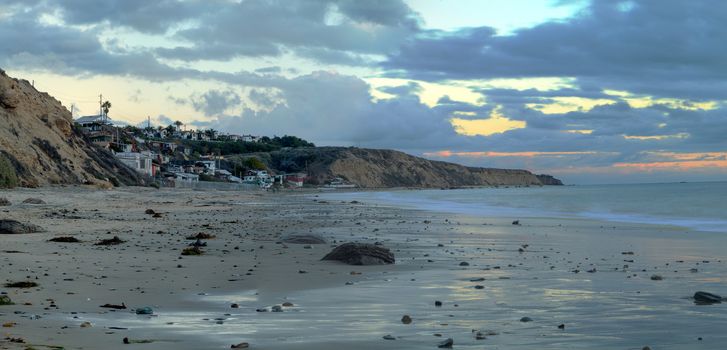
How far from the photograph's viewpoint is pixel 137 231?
19.4 meters

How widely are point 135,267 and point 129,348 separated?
19.4ft

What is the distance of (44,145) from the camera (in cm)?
6512

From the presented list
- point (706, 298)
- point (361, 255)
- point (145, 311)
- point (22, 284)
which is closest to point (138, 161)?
point (361, 255)

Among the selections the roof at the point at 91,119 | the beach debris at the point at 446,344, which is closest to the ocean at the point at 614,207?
the beach debris at the point at 446,344

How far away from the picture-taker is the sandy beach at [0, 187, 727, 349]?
6.52m

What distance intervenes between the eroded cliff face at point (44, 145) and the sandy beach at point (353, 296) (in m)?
43.8

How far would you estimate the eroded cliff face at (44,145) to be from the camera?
5834cm

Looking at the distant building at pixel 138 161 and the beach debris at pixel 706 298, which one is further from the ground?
the distant building at pixel 138 161

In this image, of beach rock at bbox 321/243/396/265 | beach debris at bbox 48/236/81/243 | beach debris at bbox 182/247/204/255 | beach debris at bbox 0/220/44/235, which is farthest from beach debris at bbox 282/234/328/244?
beach debris at bbox 0/220/44/235

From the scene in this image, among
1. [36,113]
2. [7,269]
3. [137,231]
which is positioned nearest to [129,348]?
[7,269]

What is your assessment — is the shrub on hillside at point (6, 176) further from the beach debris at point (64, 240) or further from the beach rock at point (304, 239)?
the beach rock at point (304, 239)

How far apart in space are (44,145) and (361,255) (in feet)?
195

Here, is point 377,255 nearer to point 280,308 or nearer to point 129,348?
point 280,308

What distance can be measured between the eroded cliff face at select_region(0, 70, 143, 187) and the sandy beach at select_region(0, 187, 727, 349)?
43.8m
